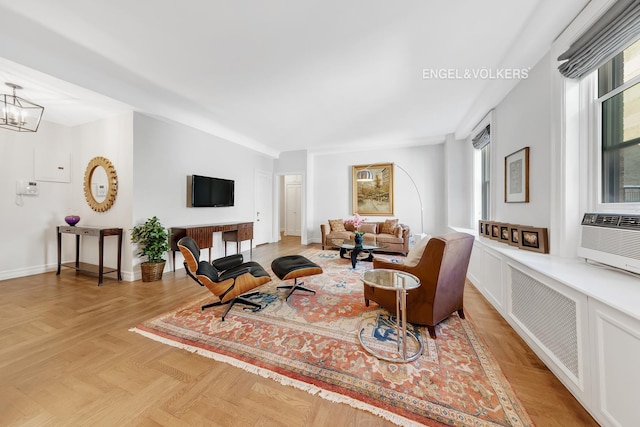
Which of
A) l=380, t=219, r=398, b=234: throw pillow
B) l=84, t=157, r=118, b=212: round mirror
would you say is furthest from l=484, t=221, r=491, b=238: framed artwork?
l=84, t=157, r=118, b=212: round mirror

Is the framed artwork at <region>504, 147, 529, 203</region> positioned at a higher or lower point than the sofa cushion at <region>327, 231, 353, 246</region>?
higher

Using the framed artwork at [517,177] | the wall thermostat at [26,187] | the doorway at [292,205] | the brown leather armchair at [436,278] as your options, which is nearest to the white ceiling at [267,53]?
the framed artwork at [517,177]

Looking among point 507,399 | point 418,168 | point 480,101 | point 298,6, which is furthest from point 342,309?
point 418,168

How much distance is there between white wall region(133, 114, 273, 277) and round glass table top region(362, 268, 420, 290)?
3719 millimetres

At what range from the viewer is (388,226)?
5.87 m

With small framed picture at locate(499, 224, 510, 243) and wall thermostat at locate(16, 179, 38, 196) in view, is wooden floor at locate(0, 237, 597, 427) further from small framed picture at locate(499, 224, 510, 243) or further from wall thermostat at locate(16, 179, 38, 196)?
wall thermostat at locate(16, 179, 38, 196)

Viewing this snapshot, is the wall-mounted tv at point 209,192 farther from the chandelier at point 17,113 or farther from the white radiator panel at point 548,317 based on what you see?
the white radiator panel at point 548,317

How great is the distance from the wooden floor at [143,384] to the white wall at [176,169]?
5.61 feet

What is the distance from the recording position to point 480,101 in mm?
3488

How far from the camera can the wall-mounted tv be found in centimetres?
445

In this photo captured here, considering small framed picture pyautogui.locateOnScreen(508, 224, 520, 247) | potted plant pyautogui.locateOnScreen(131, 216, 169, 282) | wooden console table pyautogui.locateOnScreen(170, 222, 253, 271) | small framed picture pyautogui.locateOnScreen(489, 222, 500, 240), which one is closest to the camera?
small framed picture pyautogui.locateOnScreen(508, 224, 520, 247)

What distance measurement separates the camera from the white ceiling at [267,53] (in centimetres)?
196

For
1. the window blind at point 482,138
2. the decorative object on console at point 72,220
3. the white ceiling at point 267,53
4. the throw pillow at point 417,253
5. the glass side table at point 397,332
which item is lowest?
the glass side table at point 397,332

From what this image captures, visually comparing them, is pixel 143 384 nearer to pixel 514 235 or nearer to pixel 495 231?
pixel 514 235
